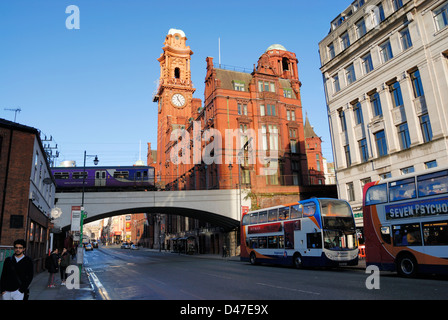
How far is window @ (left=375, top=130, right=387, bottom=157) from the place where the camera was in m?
28.6

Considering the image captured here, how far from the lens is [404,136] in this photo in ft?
88.2

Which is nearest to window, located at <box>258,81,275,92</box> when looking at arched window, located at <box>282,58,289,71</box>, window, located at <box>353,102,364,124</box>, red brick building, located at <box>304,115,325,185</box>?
arched window, located at <box>282,58,289,71</box>

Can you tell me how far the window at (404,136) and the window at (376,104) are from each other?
96.0 inches

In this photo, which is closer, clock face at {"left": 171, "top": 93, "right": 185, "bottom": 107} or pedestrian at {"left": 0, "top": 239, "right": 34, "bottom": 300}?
pedestrian at {"left": 0, "top": 239, "right": 34, "bottom": 300}

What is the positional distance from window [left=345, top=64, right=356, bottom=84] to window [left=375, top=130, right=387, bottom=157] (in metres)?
6.29

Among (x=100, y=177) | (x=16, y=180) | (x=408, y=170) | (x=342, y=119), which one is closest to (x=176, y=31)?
(x=100, y=177)

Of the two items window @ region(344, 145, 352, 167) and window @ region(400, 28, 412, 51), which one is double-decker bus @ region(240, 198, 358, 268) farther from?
window @ region(400, 28, 412, 51)

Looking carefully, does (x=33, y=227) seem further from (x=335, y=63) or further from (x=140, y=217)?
(x=140, y=217)

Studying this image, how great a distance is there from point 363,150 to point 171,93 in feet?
215

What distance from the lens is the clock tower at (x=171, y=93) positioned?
276 feet

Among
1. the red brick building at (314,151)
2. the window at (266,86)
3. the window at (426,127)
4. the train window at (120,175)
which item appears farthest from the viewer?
the red brick building at (314,151)

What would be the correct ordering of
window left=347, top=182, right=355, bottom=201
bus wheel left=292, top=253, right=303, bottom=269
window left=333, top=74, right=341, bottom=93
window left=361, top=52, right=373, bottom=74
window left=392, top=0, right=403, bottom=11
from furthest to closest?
window left=333, top=74, right=341, bottom=93
window left=347, top=182, right=355, bottom=201
window left=361, top=52, right=373, bottom=74
window left=392, top=0, right=403, bottom=11
bus wheel left=292, top=253, right=303, bottom=269

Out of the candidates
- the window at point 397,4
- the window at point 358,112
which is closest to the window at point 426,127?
the window at point 358,112

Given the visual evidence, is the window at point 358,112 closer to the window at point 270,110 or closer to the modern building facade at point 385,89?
the modern building facade at point 385,89
